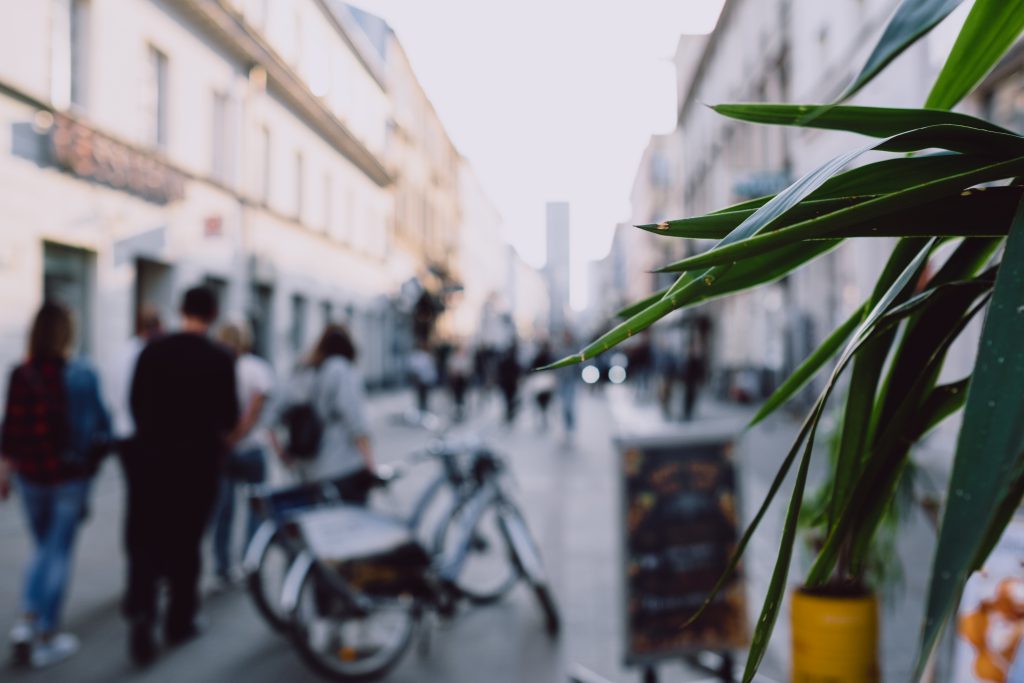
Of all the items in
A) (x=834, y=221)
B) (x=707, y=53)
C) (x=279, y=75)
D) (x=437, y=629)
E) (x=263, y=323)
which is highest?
(x=707, y=53)

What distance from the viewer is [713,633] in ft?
11.8

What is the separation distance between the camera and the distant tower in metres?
162

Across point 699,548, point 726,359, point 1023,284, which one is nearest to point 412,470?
point 699,548

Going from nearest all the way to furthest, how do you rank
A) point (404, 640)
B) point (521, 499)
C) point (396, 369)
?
point (404, 640), point (521, 499), point (396, 369)

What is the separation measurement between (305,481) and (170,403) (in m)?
0.82

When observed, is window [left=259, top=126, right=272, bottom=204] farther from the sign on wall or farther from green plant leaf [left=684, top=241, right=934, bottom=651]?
green plant leaf [left=684, top=241, right=934, bottom=651]

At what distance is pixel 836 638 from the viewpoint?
2752 mm

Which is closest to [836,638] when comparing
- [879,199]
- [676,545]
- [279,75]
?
[676,545]

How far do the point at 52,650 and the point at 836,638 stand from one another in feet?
11.6

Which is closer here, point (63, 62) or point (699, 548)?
point (699, 548)

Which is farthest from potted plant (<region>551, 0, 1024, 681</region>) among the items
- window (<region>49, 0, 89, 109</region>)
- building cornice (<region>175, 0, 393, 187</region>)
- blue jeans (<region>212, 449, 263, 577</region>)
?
building cornice (<region>175, 0, 393, 187</region>)

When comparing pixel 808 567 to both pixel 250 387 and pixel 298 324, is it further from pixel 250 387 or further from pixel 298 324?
pixel 298 324

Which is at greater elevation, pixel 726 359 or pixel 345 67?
pixel 345 67

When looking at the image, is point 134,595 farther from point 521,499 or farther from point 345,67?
point 345,67
